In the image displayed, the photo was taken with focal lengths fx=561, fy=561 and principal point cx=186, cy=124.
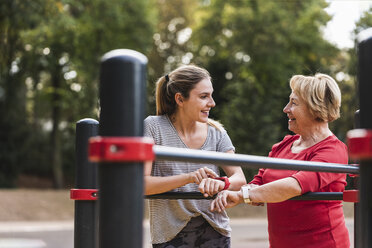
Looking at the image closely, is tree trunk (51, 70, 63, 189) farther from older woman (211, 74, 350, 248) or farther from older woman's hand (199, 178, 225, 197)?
older woman's hand (199, 178, 225, 197)

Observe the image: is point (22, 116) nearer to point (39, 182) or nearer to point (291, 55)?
point (39, 182)

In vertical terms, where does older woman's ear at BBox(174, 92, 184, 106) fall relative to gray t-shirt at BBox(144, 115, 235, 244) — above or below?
above

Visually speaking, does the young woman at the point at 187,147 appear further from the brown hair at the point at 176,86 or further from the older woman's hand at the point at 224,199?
the older woman's hand at the point at 224,199

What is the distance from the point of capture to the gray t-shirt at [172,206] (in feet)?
9.08

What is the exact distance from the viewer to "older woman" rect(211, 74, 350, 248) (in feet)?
8.07

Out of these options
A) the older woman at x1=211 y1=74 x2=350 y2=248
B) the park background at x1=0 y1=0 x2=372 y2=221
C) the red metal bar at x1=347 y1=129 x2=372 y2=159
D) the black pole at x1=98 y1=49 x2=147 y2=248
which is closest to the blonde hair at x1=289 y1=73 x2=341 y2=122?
the older woman at x1=211 y1=74 x2=350 y2=248

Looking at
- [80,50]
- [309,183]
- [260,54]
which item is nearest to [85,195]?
[309,183]

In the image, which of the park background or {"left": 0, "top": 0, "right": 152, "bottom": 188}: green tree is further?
{"left": 0, "top": 0, "right": 152, "bottom": 188}: green tree

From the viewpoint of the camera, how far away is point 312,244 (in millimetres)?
2602

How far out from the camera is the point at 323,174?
8.16 ft

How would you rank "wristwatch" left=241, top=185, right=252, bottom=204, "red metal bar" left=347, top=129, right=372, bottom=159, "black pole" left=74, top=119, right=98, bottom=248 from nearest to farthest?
"red metal bar" left=347, top=129, right=372, bottom=159
"wristwatch" left=241, top=185, right=252, bottom=204
"black pole" left=74, top=119, right=98, bottom=248

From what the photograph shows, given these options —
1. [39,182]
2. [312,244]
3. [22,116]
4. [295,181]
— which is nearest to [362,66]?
[295,181]

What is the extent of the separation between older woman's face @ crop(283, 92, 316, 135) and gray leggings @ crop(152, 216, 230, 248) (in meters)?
0.65

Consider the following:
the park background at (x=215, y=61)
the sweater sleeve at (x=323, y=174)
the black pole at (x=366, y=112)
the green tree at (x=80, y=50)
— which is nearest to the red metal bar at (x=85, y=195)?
the sweater sleeve at (x=323, y=174)
